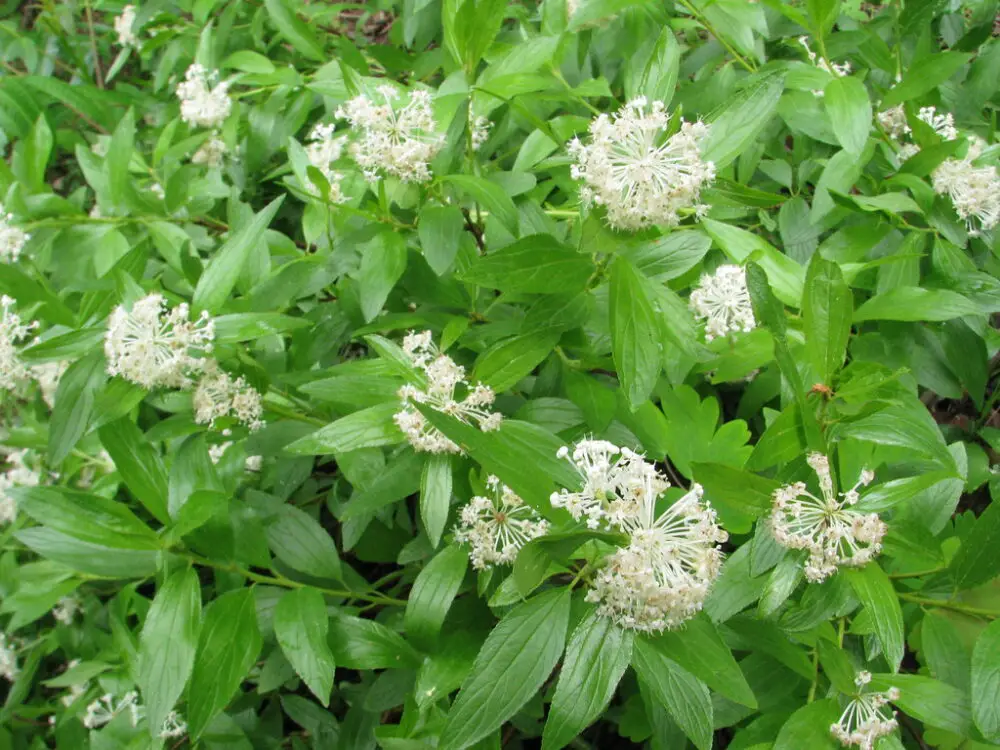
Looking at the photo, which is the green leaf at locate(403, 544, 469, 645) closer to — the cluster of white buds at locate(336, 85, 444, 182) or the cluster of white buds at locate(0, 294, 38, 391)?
the cluster of white buds at locate(336, 85, 444, 182)

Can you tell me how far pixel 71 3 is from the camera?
459 cm

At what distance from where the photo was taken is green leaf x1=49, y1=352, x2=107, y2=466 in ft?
5.96

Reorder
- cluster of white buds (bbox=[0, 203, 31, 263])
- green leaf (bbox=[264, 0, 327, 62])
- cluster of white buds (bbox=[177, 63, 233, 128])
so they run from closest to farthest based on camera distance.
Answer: cluster of white buds (bbox=[0, 203, 31, 263])
green leaf (bbox=[264, 0, 327, 62])
cluster of white buds (bbox=[177, 63, 233, 128])

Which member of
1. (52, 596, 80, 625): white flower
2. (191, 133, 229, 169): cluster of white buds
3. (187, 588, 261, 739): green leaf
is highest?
(191, 133, 229, 169): cluster of white buds

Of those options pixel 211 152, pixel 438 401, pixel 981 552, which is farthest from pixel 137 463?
pixel 211 152

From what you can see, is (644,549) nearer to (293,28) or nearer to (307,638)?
(307,638)

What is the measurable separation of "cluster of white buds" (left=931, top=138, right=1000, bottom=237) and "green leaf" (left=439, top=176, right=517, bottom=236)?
1410 millimetres

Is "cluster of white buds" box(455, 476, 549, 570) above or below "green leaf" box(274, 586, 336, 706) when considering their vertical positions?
above

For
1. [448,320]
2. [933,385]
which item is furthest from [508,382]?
[933,385]

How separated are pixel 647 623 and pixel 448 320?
1.05m

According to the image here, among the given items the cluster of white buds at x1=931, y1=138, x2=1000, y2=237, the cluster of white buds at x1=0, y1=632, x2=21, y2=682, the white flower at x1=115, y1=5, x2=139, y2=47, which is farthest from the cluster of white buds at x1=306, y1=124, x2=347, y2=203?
the cluster of white buds at x1=0, y1=632, x2=21, y2=682

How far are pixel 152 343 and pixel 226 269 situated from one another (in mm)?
282

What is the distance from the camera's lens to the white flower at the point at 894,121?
2596mm

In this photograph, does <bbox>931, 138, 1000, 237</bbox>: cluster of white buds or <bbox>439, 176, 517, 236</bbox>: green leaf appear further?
<bbox>931, 138, 1000, 237</bbox>: cluster of white buds
